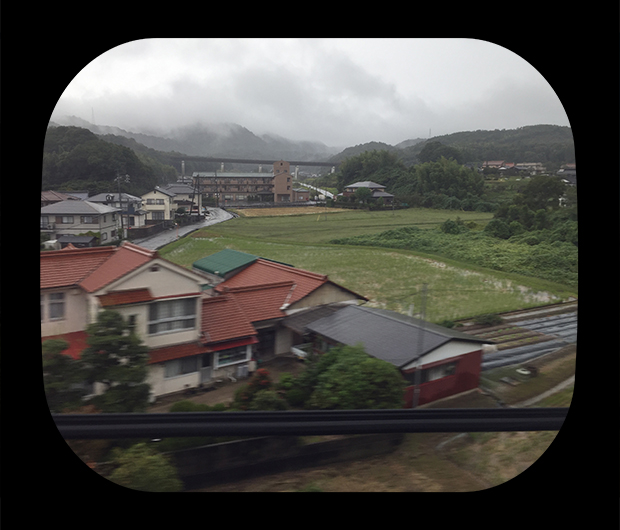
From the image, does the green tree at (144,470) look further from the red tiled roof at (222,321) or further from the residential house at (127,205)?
the residential house at (127,205)

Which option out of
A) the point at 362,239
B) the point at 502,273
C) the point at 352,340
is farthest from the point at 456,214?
the point at 352,340

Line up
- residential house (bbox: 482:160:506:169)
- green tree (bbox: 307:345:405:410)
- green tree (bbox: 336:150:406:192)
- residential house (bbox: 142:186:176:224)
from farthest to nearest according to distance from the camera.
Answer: green tree (bbox: 336:150:406:192), residential house (bbox: 482:160:506:169), residential house (bbox: 142:186:176:224), green tree (bbox: 307:345:405:410)

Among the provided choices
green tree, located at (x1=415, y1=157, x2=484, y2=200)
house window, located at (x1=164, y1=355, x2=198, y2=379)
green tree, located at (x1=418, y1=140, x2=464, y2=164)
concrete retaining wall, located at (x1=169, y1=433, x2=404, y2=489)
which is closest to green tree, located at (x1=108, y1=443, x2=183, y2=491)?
concrete retaining wall, located at (x1=169, y1=433, x2=404, y2=489)

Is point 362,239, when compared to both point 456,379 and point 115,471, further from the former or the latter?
point 115,471

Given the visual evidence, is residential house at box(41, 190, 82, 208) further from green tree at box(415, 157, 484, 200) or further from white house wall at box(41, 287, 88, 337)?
green tree at box(415, 157, 484, 200)

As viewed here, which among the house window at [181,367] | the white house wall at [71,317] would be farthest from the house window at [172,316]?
the white house wall at [71,317]
